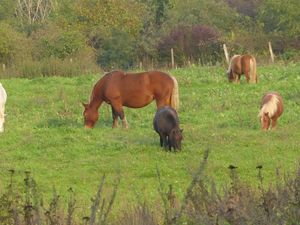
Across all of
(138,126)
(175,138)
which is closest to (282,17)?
(138,126)

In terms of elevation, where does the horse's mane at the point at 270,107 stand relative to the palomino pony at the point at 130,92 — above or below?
below

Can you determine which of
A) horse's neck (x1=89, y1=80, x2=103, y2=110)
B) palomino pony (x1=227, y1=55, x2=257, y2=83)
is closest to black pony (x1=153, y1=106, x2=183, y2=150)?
horse's neck (x1=89, y1=80, x2=103, y2=110)

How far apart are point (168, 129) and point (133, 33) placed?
39.4 m

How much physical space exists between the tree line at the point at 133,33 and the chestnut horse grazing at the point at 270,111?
16.1 metres

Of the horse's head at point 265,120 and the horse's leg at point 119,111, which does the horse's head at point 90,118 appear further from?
the horse's head at point 265,120

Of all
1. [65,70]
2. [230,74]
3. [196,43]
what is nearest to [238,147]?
[230,74]

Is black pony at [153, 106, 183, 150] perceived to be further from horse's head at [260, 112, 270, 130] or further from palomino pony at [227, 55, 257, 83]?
palomino pony at [227, 55, 257, 83]

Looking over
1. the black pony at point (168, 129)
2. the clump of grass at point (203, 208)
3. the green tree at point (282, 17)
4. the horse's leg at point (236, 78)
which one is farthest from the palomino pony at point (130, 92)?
the green tree at point (282, 17)

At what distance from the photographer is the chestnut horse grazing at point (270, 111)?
16469 mm

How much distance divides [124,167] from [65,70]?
18.7 m

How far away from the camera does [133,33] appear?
175 ft

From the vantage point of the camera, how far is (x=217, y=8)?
2480 inches

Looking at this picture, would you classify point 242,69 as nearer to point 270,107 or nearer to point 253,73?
point 253,73

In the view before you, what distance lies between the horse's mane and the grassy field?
0.40 meters
